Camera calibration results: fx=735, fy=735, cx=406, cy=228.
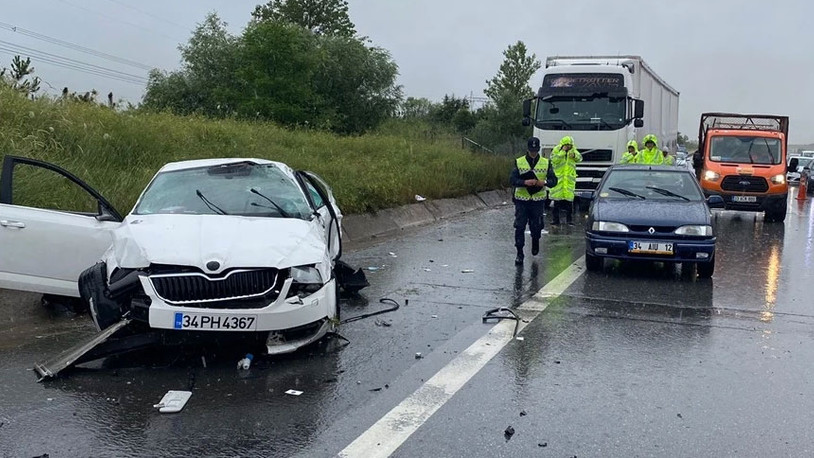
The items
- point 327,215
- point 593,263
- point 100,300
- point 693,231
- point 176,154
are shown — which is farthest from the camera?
point 176,154

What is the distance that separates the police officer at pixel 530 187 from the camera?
1059 centimetres

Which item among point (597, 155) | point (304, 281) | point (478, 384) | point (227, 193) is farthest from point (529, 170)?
point (597, 155)

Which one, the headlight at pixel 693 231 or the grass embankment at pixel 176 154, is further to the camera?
the grass embankment at pixel 176 154

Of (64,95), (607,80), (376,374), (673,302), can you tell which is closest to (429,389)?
(376,374)

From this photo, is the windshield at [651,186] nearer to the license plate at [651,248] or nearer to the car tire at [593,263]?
the car tire at [593,263]

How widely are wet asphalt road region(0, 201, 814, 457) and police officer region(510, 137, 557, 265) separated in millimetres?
2056

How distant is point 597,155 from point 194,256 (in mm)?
14601

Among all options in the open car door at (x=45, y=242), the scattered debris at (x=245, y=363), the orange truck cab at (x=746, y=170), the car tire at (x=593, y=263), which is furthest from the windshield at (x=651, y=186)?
the open car door at (x=45, y=242)

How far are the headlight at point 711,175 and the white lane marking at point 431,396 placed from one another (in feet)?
38.0

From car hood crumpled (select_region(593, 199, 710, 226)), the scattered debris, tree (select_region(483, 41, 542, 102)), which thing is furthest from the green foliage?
the scattered debris

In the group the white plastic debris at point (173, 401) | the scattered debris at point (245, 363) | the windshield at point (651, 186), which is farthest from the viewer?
the windshield at point (651, 186)

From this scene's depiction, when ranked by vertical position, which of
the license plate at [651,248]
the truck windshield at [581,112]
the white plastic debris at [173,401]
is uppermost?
the truck windshield at [581,112]

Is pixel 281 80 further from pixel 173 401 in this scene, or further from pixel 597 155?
pixel 173 401

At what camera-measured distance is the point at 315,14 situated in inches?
2842
